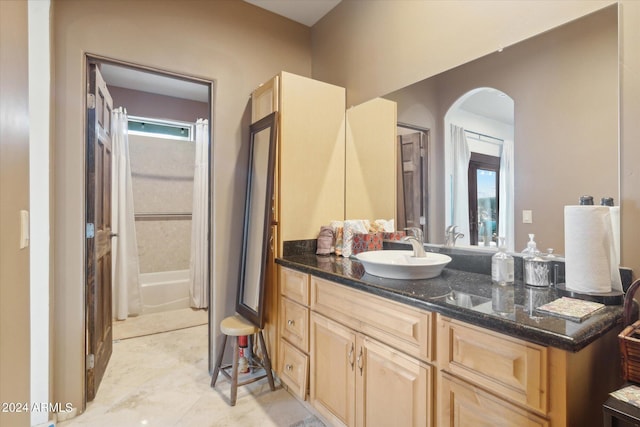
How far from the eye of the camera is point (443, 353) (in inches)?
44.6

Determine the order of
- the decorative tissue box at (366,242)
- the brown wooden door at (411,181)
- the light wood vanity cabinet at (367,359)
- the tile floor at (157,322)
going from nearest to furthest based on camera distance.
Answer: the light wood vanity cabinet at (367,359) < the brown wooden door at (411,181) < the decorative tissue box at (366,242) < the tile floor at (157,322)

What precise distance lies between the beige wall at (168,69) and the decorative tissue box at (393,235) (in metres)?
1.09

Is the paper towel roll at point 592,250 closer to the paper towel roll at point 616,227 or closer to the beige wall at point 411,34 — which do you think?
the paper towel roll at point 616,227

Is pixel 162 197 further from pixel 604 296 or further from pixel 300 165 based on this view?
pixel 604 296

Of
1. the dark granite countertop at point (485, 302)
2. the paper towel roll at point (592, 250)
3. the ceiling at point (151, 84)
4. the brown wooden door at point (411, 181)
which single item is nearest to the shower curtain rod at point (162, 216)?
the ceiling at point (151, 84)

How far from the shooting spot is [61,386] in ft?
6.31

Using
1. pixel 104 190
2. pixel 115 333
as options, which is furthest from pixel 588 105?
pixel 115 333

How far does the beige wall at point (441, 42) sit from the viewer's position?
1175 mm

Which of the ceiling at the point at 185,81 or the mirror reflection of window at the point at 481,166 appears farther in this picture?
the ceiling at the point at 185,81

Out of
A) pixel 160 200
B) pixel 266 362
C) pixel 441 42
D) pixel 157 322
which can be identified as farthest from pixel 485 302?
pixel 160 200

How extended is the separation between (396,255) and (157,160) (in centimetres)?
354

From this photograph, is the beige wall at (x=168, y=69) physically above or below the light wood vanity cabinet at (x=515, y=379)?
above

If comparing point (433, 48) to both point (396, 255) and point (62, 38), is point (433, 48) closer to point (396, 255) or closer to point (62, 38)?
point (396, 255)

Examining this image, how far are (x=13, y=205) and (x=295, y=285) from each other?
132cm
